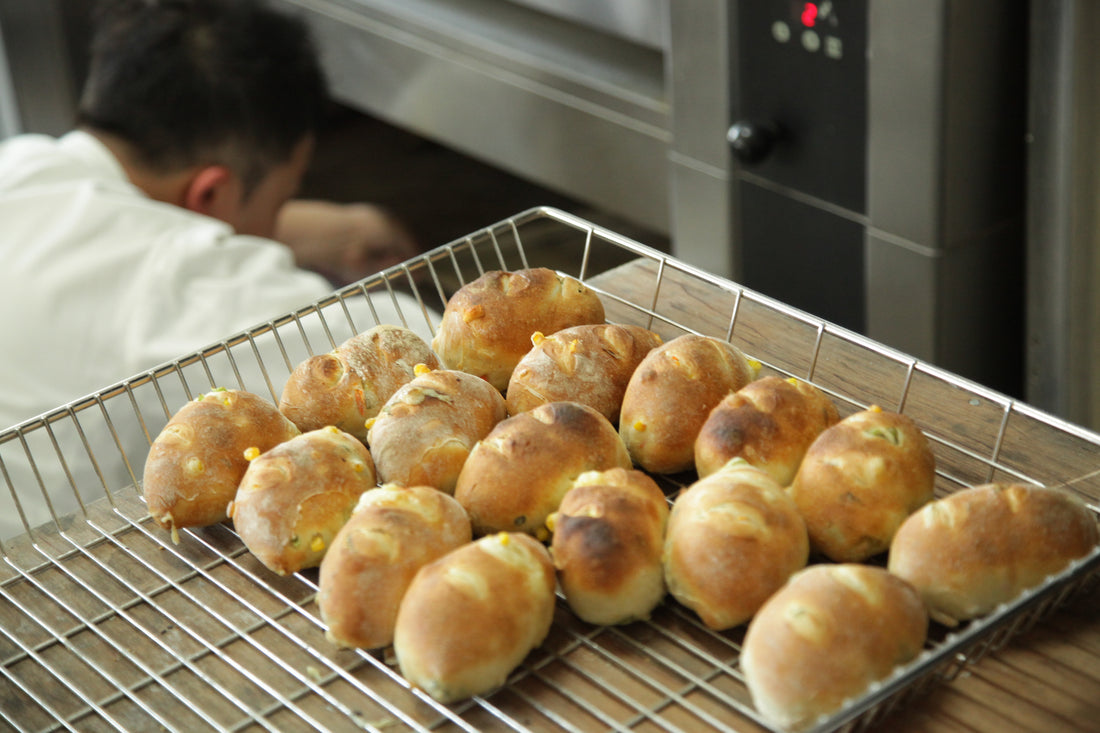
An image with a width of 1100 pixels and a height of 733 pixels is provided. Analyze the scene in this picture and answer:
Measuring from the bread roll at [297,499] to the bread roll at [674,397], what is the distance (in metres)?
0.20

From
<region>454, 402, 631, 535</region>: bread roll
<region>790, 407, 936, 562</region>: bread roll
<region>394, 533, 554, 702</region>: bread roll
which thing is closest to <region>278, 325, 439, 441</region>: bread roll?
<region>454, 402, 631, 535</region>: bread roll

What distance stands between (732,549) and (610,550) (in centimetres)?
8

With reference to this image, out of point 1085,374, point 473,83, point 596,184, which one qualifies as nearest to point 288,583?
point 1085,374

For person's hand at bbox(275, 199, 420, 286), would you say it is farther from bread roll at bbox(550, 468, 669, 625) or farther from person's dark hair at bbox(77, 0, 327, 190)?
bread roll at bbox(550, 468, 669, 625)

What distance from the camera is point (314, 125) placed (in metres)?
2.50

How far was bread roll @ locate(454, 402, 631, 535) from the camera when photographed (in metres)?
0.85

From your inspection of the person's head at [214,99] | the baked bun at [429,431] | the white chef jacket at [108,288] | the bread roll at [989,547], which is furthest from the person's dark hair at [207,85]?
the bread roll at [989,547]

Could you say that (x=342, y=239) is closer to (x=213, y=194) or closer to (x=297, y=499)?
(x=213, y=194)

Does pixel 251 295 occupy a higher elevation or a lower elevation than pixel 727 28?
lower

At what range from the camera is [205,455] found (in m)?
0.92

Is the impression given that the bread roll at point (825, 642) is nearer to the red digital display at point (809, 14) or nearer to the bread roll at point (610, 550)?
the bread roll at point (610, 550)

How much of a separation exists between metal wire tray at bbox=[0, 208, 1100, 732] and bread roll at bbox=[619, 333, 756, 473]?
39 mm

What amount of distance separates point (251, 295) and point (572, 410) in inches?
31.7

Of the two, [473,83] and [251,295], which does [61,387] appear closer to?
[251,295]
